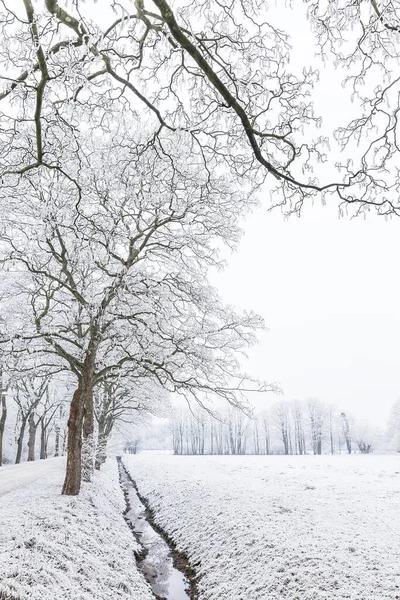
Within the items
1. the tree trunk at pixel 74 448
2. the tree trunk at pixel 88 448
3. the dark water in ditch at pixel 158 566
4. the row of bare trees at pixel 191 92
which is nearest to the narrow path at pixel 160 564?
the dark water in ditch at pixel 158 566

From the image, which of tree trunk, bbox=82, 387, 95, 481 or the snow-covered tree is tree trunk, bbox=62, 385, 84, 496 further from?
the snow-covered tree

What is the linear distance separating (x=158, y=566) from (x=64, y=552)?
3.39 m

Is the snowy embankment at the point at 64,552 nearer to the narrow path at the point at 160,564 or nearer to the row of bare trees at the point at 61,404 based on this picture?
the narrow path at the point at 160,564

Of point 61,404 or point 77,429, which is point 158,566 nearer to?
point 77,429

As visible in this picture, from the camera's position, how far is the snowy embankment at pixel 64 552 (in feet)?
17.6

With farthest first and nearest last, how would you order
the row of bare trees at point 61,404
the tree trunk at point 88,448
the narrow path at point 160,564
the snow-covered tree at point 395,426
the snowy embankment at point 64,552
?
1. the snow-covered tree at point 395,426
2. the row of bare trees at point 61,404
3. the tree trunk at point 88,448
4. the narrow path at point 160,564
5. the snowy embankment at point 64,552

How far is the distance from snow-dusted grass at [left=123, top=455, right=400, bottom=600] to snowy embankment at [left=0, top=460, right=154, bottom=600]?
5.52ft

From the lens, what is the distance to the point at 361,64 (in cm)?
394

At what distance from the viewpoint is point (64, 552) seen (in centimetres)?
667

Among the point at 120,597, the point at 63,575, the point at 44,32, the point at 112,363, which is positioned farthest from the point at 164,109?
the point at 112,363

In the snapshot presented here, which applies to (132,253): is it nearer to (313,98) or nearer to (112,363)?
(112,363)

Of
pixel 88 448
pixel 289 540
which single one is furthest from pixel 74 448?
pixel 289 540

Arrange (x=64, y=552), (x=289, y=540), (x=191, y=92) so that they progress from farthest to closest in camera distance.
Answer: (x=289, y=540), (x=64, y=552), (x=191, y=92)

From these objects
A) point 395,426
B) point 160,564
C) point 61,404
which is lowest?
point 395,426
